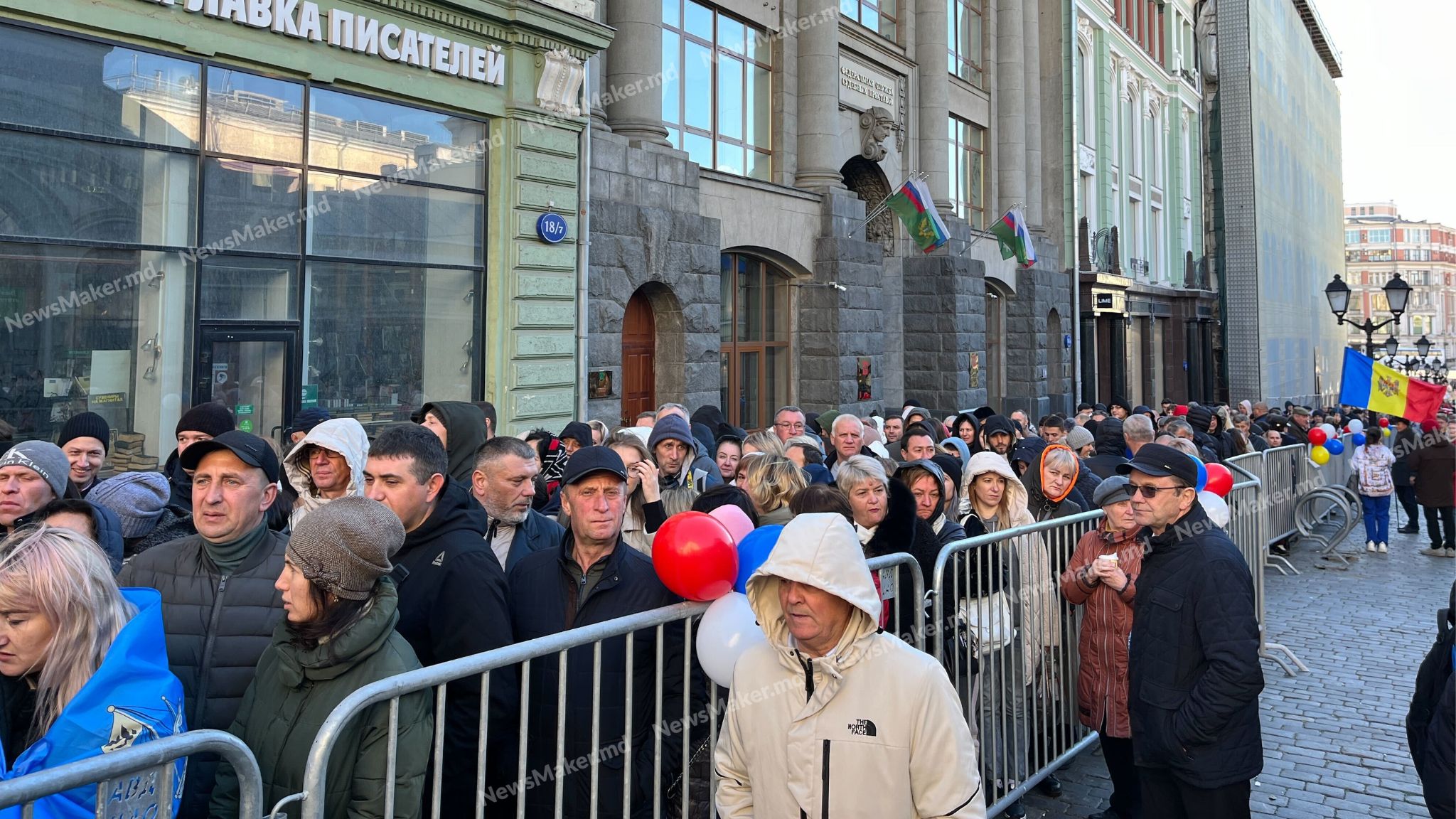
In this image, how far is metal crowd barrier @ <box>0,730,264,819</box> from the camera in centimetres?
195

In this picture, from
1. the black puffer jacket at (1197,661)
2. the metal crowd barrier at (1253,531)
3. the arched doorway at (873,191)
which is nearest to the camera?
the black puffer jacket at (1197,661)

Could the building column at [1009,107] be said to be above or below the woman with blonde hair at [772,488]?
above

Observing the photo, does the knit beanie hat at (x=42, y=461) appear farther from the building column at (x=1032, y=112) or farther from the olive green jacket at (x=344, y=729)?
the building column at (x=1032, y=112)

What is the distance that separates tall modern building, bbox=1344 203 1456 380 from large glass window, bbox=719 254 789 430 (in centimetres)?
10979

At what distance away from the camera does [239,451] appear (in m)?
3.41

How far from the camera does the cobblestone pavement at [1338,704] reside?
544 centimetres

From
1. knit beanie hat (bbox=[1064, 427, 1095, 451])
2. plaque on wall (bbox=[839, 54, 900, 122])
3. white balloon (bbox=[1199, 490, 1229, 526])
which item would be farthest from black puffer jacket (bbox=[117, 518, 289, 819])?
plaque on wall (bbox=[839, 54, 900, 122])

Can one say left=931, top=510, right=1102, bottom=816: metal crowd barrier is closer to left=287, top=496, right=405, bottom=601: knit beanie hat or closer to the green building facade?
left=287, top=496, right=405, bottom=601: knit beanie hat

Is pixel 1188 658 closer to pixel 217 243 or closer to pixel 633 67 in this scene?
pixel 217 243

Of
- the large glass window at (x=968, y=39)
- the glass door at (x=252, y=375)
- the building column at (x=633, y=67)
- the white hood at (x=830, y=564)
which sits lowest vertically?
the white hood at (x=830, y=564)

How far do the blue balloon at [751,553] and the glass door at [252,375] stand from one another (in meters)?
7.71

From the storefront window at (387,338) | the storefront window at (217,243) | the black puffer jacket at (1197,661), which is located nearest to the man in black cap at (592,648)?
the black puffer jacket at (1197,661)

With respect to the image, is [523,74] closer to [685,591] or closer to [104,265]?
[104,265]

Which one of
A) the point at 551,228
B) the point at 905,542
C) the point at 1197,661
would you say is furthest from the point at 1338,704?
the point at 551,228
